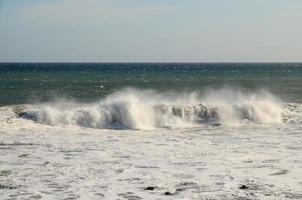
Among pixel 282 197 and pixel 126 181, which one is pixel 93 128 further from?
pixel 282 197

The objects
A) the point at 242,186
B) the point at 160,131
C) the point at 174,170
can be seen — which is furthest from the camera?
the point at 160,131

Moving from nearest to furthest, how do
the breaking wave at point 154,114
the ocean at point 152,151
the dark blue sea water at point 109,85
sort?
the ocean at point 152,151 < the breaking wave at point 154,114 < the dark blue sea water at point 109,85

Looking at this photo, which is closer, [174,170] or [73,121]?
[174,170]

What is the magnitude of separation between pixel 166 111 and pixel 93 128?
5118 mm

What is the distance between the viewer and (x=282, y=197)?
436 inches

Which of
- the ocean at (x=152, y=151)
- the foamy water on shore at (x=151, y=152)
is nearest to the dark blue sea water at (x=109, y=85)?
the ocean at (x=152, y=151)

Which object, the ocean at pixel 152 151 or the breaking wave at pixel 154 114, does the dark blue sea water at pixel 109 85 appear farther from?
the ocean at pixel 152 151

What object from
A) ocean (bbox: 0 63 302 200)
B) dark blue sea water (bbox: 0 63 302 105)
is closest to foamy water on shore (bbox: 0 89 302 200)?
ocean (bbox: 0 63 302 200)

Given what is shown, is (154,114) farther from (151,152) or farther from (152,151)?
(151,152)

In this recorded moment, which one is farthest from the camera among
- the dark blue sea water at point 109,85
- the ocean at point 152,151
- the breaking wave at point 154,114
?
the dark blue sea water at point 109,85

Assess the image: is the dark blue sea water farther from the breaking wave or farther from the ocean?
the ocean

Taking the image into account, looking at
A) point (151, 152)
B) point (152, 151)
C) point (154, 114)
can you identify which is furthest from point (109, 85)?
point (151, 152)

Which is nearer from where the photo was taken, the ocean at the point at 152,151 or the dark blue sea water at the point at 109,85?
the ocean at the point at 152,151

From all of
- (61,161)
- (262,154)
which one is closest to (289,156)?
(262,154)
